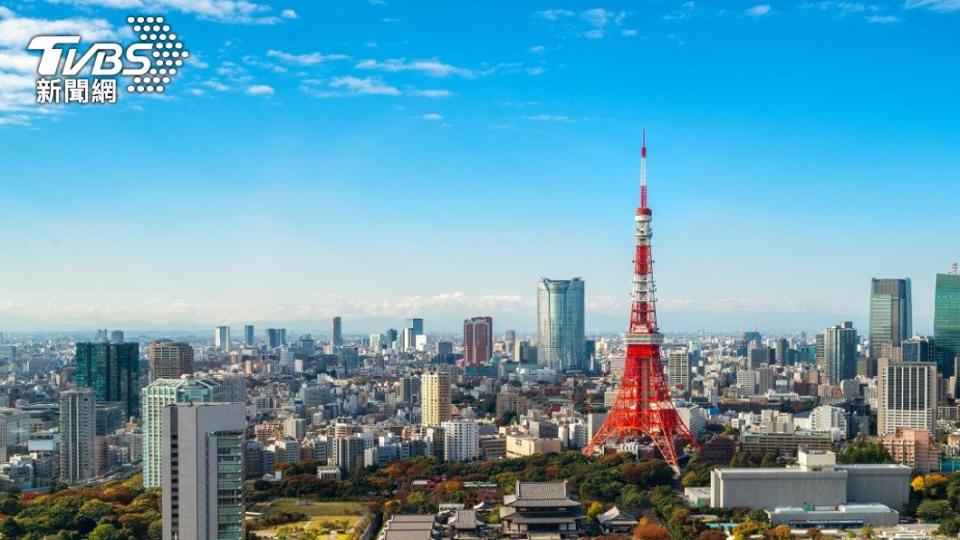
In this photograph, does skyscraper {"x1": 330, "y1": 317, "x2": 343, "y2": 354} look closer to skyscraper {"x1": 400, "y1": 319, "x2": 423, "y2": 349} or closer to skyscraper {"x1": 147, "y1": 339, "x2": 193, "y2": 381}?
skyscraper {"x1": 400, "y1": 319, "x2": 423, "y2": 349}

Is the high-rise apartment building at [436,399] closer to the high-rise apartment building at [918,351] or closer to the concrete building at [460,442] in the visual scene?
the concrete building at [460,442]

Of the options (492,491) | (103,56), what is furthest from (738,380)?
(103,56)

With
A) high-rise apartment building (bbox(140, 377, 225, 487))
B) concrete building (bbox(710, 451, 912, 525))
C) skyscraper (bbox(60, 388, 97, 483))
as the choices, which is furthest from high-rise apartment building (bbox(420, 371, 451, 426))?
concrete building (bbox(710, 451, 912, 525))

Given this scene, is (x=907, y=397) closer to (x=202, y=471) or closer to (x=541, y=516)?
(x=541, y=516)

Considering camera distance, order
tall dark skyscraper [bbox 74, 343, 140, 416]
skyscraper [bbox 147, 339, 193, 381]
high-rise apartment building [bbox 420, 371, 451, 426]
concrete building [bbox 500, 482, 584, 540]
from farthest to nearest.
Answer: skyscraper [bbox 147, 339, 193, 381] < high-rise apartment building [bbox 420, 371, 451, 426] < tall dark skyscraper [bbox 74, 343, 140, 416] < concrete building [bbox 500, 482, 584, 540]

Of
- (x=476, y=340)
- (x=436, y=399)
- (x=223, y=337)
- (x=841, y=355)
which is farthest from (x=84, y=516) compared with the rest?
(x=223, y=337)

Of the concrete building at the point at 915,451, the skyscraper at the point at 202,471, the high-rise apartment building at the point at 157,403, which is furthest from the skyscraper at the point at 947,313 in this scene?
the skyscraper at the point at 202,471

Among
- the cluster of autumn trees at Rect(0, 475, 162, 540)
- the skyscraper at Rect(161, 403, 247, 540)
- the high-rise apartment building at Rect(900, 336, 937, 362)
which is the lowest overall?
the cluster of autumn trees at Rect(0, 475, 162, 540)

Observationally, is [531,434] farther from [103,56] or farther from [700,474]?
[103,56]

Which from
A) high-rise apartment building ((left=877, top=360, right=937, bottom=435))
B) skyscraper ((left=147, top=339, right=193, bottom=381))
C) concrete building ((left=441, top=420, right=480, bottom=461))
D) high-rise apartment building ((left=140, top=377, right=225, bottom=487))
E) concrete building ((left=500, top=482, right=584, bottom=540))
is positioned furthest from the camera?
skyscraper ((left=147, top=339, right=193, bottom=381))
